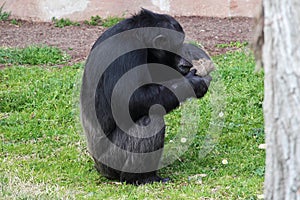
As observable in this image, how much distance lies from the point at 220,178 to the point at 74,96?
260 cm

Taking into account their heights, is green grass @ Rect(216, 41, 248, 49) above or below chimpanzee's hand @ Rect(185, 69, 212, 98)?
below

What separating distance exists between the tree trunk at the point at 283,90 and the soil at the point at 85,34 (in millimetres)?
5988

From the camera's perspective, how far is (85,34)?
10023 mm

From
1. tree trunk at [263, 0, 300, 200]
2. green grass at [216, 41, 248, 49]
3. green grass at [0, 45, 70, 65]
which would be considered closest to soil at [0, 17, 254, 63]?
green grass at [216, 41, 248, 49]

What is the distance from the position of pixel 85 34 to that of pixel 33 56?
4.54ft

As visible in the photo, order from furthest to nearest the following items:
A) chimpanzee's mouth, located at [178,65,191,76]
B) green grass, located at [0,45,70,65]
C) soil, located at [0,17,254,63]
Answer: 1. soil, located at [0,17,254,63]
2. green grass, located at [0,45,70,65]
3. chimpanzee's mouth, located at [178,65,191,76]

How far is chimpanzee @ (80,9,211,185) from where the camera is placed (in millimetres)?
5082

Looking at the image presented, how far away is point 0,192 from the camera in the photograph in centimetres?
463

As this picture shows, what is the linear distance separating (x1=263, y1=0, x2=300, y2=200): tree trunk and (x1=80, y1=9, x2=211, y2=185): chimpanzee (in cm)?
235

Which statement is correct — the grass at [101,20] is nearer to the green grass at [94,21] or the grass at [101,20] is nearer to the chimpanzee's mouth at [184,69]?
the green grass at [94,21]

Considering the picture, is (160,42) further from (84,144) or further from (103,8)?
(103,8)

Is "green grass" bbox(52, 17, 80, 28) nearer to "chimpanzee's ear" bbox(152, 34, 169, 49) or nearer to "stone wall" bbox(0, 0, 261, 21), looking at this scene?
"stone wall" bbox(0, 0, 261, 21)

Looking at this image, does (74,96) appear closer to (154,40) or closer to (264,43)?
(154,40)

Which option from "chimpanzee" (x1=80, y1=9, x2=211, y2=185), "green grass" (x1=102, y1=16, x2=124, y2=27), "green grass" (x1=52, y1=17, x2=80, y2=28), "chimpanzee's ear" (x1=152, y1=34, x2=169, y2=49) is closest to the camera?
"chimpanzee" (x1=80, y1=9, x2=211, y2=185)
